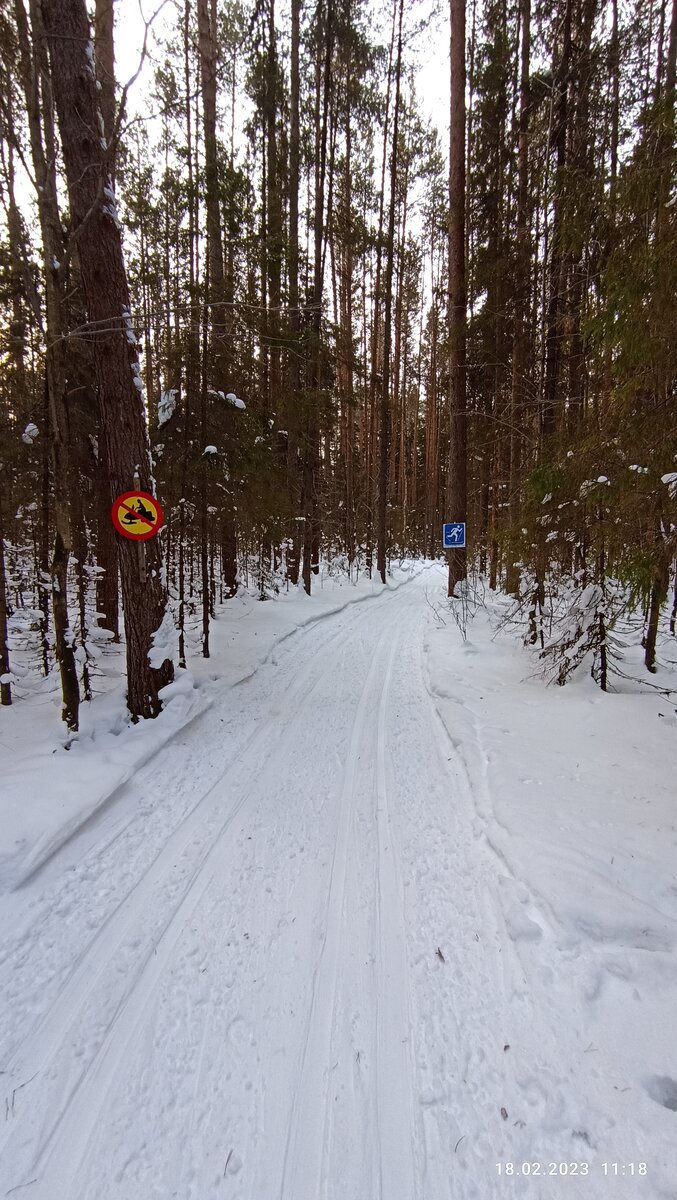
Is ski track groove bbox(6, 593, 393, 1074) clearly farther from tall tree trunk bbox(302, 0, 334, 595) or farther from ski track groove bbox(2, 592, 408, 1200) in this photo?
tall tree trunk bbox(302, 0, 334, 595)

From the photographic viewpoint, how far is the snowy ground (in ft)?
4.99

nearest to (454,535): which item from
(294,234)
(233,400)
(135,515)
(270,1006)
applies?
(233,400)

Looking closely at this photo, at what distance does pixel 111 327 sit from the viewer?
4668mm

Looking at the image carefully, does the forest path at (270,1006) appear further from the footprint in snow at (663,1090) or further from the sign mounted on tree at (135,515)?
the sign mounted on tree at (135,515)

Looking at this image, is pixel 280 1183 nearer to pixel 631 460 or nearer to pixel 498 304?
pixel 631 460

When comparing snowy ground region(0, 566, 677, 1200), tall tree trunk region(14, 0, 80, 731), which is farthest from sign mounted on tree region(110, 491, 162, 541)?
snowy ground region(0, 566, 677, 1200)

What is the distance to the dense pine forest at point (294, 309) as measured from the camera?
3801 mm

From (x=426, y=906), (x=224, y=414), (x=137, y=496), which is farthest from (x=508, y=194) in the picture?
(x=426, y=906)

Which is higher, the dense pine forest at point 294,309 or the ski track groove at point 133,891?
the dense pine forest at point 294,309

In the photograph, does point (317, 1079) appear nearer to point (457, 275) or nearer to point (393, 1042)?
point (393, 1042)

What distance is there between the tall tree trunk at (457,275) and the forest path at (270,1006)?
866 cm

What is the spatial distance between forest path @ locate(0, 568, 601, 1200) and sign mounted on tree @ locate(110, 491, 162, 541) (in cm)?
239

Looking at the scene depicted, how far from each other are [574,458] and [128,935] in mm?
5061

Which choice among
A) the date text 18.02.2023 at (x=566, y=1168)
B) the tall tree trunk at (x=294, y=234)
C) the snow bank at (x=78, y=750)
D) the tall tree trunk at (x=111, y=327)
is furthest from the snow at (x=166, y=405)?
the date text 18.02.2023 at (x=566, y=1168)
